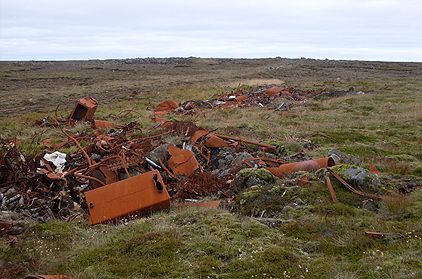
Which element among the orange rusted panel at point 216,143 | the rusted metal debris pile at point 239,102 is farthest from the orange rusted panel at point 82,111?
the orange rusted panel at point 216,143

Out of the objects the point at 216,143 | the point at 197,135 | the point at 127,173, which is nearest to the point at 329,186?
the point at 216,143

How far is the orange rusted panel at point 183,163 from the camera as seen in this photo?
5695mm

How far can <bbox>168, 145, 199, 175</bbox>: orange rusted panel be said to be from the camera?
5.70 metres

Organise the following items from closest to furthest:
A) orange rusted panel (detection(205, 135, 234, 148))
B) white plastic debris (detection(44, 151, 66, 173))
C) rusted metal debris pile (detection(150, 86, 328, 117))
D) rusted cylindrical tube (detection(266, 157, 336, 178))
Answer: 1. rusted cylindrical tube (detection(266, 157, 336, 178))
2. white plastic debris (detection(44, 151, 66, 173))
3. orange rusted panel (detection(205, 135, 234, 148))
4. rusted metal debris pile (detection(150, 86, 328, 117))

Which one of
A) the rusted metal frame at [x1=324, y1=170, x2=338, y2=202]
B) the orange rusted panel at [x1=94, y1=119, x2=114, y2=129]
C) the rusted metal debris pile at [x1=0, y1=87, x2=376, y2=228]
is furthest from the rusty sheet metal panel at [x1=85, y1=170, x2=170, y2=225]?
the orange rusted panel at [x1=94, y1=119, x2=114, y2=129]

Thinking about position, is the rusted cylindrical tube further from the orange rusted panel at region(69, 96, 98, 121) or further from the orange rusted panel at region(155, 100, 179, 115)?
the orange rusted panel at region(155, 100, 179, 115)

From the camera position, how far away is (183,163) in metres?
5.77

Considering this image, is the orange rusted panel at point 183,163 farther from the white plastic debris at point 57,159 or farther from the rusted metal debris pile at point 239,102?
the rusted metal debris pile at point 239,102

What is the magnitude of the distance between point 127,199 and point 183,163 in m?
1.86

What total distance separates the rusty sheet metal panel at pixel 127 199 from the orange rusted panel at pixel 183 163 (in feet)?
4.74

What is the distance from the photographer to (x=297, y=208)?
3859 millimetres

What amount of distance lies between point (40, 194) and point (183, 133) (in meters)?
3.52

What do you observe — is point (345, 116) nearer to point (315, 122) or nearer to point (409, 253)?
point (315, 122)

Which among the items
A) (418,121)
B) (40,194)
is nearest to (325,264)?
(40,194)
